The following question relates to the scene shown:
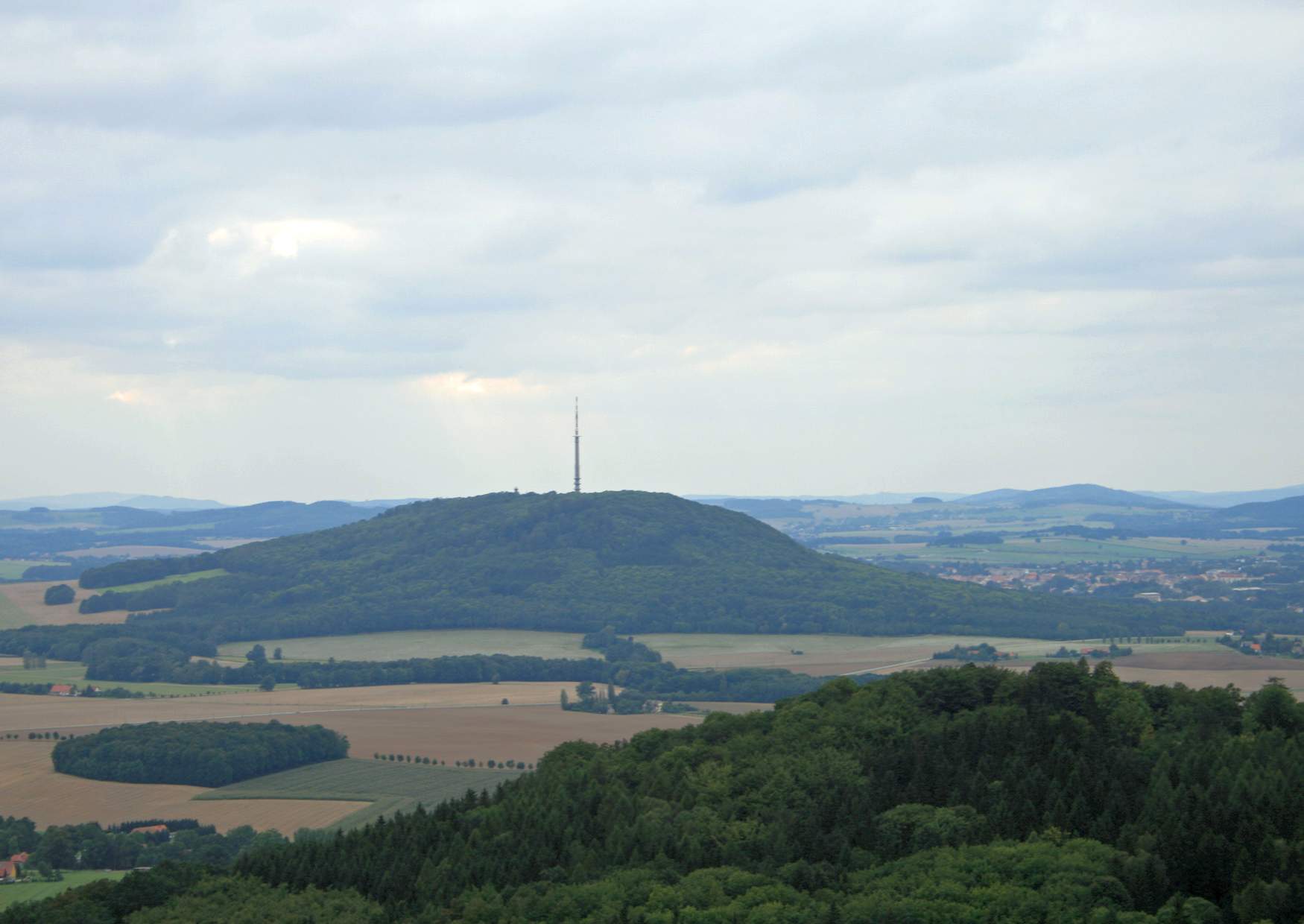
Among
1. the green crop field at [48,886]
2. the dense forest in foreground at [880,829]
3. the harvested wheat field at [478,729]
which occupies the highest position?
the dense forest in foreground at [880,829]

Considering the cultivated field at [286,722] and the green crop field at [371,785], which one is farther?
the green crop field at [371,785]

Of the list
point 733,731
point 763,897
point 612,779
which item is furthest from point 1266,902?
point 733,731

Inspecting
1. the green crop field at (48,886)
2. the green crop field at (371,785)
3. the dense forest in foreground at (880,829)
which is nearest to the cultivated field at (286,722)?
the green crop field at (371,785)

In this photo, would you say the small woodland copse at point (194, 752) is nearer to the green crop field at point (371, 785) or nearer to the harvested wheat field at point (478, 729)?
the green crop field at point (371, 785)

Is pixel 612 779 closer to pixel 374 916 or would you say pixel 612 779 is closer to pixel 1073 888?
pixel 374 916

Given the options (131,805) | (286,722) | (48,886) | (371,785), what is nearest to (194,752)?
(131,805)

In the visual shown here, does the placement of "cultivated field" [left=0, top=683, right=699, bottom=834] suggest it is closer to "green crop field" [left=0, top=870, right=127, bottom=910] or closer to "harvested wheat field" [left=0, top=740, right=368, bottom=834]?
"harvested wheat field" [left=0, top=740, right=368, bottom=834]
